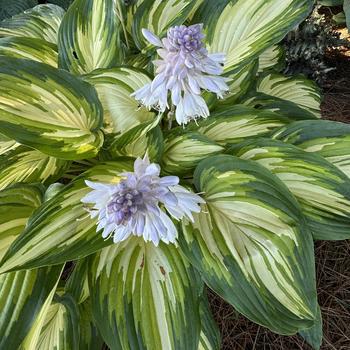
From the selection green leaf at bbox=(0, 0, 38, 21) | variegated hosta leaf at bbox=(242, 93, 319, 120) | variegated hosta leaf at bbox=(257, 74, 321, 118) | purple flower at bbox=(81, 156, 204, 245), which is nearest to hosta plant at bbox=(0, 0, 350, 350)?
purple flower at bbox=(81, 156, 204, 245)

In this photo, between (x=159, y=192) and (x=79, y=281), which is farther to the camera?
(x=79, y=281)

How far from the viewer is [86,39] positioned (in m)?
1.16

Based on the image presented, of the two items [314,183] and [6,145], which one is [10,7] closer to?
[6,145]

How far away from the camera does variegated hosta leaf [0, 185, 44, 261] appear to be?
90 cm

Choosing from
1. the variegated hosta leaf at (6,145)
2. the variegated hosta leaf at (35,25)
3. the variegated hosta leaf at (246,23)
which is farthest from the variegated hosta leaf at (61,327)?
the variegated hosta leaf at (35,25)

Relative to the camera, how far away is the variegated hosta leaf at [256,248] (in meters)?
0.78

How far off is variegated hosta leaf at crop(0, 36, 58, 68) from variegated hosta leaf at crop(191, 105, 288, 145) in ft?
1.45

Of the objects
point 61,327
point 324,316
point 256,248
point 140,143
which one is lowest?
point 324,316

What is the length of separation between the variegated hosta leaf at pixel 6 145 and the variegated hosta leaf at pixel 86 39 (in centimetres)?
23

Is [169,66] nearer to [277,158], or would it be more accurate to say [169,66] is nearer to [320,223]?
[277,158]

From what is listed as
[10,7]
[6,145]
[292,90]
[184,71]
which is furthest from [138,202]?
[10,7]

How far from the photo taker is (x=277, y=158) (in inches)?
36.1

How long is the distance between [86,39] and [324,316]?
995mm

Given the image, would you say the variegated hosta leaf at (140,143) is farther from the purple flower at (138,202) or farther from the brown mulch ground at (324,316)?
the brown mulch ground at (324,316)
